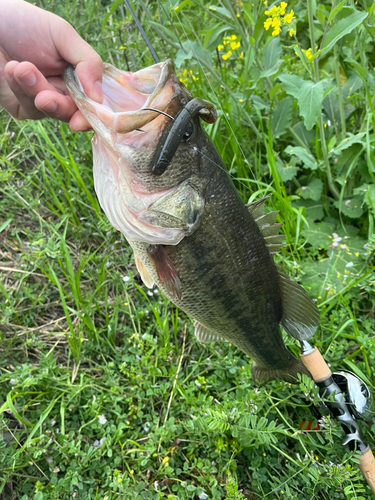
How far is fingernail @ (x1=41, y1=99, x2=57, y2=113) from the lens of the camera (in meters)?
1.58

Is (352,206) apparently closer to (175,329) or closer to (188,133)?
(175,329)

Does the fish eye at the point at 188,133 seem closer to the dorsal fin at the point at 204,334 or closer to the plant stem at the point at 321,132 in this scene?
the dorsal fin at the point at 204,334

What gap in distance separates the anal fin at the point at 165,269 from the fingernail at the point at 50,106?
70cm

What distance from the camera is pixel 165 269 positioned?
1.61m

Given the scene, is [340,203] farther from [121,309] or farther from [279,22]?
[121,309]

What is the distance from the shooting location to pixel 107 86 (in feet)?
5.10

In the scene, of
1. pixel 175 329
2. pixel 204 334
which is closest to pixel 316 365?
pixel 204 334

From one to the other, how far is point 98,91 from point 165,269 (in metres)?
0.75

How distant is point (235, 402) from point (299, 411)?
48 cm

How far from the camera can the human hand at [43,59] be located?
1493 mm

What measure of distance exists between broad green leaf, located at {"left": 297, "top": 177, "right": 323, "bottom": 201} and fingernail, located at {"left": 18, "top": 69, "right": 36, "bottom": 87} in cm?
214

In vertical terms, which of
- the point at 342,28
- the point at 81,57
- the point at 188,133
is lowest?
the point at 342,28

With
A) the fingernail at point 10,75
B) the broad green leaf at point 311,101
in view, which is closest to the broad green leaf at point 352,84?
the broad green leaf at point 311,101

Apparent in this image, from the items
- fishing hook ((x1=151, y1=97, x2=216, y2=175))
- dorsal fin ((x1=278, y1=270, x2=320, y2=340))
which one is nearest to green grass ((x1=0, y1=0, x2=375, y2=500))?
dorsal fin ((x1=278, y1=270, x2=320, y2=340))
